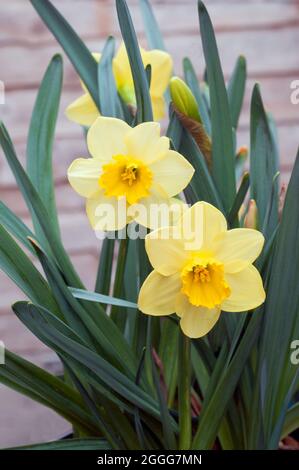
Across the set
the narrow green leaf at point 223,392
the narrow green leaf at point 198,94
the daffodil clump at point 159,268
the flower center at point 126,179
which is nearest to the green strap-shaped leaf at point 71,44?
the daffodil clump at point 159,268

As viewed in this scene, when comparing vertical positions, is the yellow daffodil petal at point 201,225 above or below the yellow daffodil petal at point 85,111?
below

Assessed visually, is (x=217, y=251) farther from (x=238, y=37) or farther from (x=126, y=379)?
(x=238, y=37)

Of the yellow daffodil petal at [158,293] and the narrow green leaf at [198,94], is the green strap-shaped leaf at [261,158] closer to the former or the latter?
the narrow green leaf at [198,94]

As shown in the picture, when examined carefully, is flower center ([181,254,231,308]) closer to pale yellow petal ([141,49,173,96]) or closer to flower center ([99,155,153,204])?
flower center ([99,155,153,204])

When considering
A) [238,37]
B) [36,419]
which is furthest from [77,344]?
[238,37]

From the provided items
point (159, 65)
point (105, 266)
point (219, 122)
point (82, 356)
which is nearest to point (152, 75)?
point (159, 65)

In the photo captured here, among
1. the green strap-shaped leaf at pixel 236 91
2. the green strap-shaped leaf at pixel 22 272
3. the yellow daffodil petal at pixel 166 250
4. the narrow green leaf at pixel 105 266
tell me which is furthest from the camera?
the green strap-shaped leaf at pixel 236 91
